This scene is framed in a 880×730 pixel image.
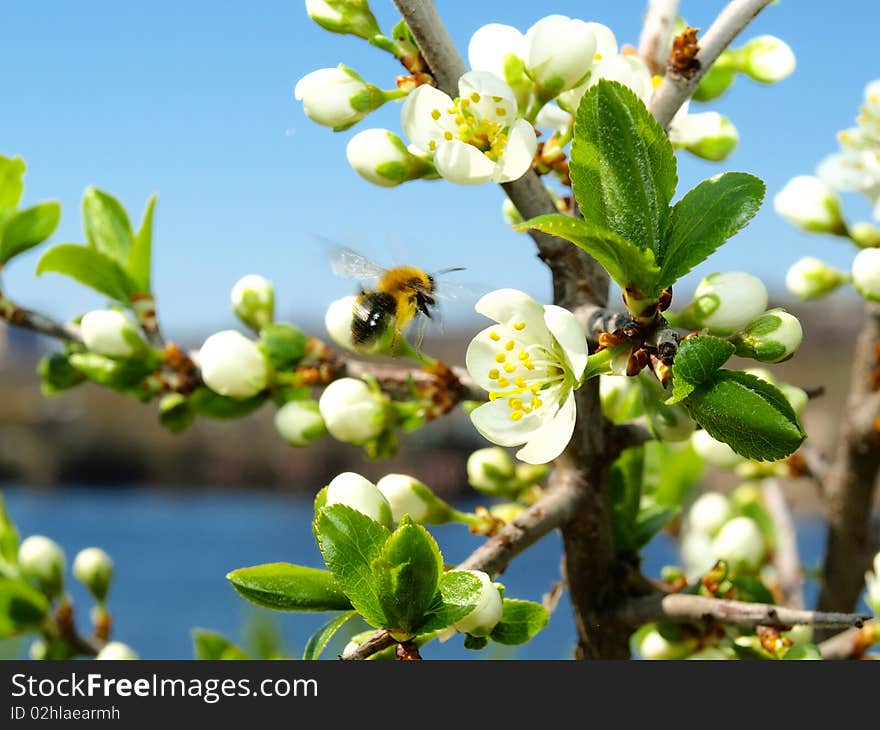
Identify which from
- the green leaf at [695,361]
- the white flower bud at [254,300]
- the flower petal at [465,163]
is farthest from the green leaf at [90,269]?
the green leaf at [695,361]

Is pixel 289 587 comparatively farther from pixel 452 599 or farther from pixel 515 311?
pixel 515 311

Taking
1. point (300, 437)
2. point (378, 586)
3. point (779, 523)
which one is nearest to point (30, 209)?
point (300, 437)

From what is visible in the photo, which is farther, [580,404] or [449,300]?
[449,300]

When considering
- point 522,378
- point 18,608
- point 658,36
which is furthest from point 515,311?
point 18,608

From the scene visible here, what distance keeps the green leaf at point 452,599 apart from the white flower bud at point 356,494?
74 millimetres

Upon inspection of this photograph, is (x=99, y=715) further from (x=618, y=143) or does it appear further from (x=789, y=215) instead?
(x=789, y=215)

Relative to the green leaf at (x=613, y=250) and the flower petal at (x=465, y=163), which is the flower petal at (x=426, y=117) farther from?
the green leaf at (x=613, y=250)

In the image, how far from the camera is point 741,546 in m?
1.09

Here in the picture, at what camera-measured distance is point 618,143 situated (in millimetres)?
620

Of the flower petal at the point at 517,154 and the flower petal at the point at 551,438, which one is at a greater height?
the flower petal at the point at 517,154

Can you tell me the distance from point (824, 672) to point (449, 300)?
0.45m

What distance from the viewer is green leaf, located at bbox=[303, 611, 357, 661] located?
0.67 m

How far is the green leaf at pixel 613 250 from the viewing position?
1.85 ft

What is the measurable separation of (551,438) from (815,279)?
0.57 metres
